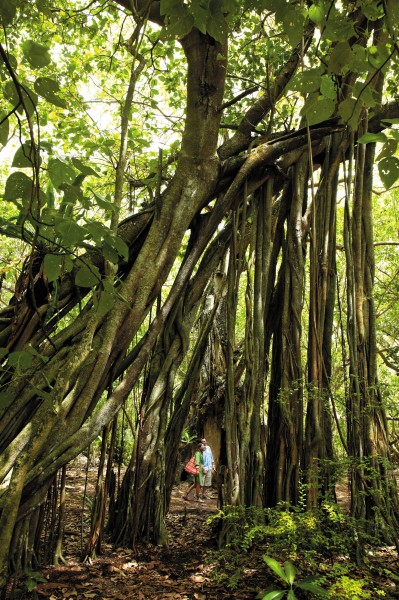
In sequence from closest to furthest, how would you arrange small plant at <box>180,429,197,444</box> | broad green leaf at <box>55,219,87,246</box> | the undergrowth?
broad green leaf at <box>55,219,87,246</box>
the undergrowth
small plant at <box>180,429,197,444</box>

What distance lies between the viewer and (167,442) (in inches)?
140

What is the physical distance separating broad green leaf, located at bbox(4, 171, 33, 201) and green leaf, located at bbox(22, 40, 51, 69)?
0.91 ft

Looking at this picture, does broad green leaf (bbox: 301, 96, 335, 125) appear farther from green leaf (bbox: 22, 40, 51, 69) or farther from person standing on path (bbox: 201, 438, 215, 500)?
person standing on path (bbox: 201, 438, 215, 500)

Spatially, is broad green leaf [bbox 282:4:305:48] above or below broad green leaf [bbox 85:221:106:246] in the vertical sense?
above

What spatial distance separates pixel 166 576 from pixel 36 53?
8.68 feet

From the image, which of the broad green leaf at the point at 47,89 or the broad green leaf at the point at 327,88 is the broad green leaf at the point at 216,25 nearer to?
the broad green leaf at the point at 327,88

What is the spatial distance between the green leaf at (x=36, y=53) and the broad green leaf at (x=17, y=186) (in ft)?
0.91

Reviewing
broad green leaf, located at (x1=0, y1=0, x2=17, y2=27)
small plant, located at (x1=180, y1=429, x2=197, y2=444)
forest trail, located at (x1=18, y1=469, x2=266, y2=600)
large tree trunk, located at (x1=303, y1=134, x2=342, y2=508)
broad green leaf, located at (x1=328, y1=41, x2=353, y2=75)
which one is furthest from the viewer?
small plant, located at (x1=180, y1=429, x2=197, y2=444)

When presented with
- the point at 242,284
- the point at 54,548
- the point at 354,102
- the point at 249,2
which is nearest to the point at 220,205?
the point at 249,2

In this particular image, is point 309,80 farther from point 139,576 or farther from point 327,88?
point 139,576

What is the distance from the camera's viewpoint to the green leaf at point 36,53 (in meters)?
1.05

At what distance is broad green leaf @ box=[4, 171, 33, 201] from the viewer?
1.24 m

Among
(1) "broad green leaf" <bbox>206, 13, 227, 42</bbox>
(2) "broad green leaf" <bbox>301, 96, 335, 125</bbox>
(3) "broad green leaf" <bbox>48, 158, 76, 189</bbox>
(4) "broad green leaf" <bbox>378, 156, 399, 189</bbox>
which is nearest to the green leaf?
(3) "broad green leaf" <bbox>48, 158, 76, 189</bbox>

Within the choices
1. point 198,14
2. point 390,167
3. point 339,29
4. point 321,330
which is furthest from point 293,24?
point 321,330
